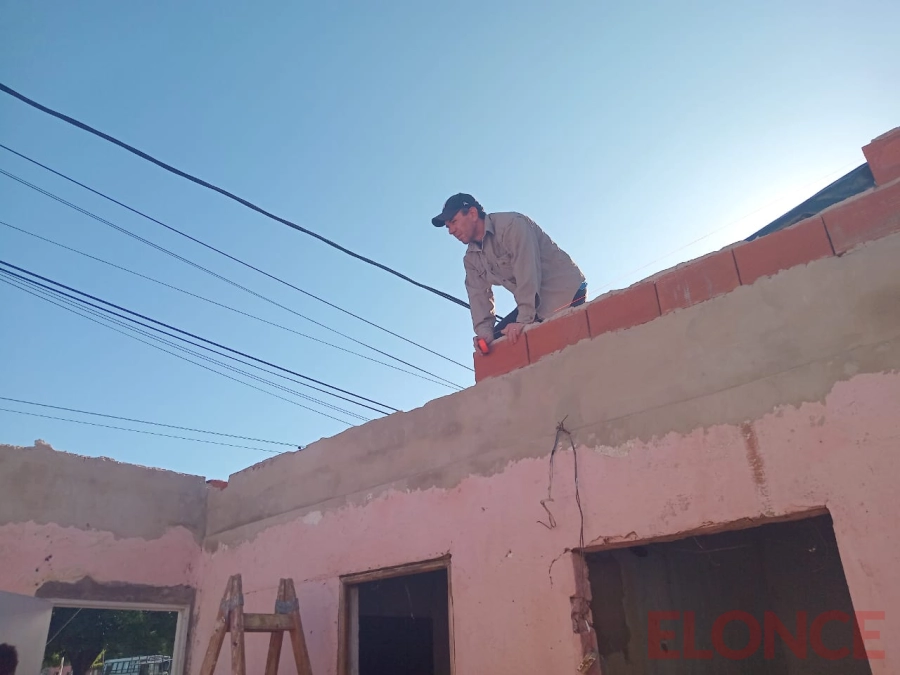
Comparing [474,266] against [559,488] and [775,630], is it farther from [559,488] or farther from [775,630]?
[775,630]

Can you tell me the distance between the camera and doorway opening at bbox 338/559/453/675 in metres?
5.78

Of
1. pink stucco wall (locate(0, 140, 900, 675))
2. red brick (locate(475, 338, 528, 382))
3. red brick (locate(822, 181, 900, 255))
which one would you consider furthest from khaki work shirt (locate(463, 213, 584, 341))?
red brick (locate(822, 181, 900, 255))

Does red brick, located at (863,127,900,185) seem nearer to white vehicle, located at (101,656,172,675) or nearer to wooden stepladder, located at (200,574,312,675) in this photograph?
wooden stepladder, located at (200,574,312,675)

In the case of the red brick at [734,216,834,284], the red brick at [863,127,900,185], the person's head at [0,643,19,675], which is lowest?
the person's head at [0,643,19,675]

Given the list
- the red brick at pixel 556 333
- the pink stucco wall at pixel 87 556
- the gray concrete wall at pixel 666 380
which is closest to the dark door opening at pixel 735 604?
the gray concrete wall at pixel 666 380

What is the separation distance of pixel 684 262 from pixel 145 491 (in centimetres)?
460

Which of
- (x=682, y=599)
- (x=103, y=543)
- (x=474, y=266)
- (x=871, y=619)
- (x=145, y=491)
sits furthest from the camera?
(x=145, y=491)

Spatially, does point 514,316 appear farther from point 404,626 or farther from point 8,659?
point 8,659

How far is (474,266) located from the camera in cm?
504

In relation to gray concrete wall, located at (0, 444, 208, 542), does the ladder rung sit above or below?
below

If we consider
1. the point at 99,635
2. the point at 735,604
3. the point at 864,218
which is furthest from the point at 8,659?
the point at 99,635

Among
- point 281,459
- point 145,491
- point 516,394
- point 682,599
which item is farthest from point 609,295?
point 145,491

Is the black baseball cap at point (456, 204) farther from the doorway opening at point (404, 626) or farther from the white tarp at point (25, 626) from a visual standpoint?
the white tarp at point (25, 626)

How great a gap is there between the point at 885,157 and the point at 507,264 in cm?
235
